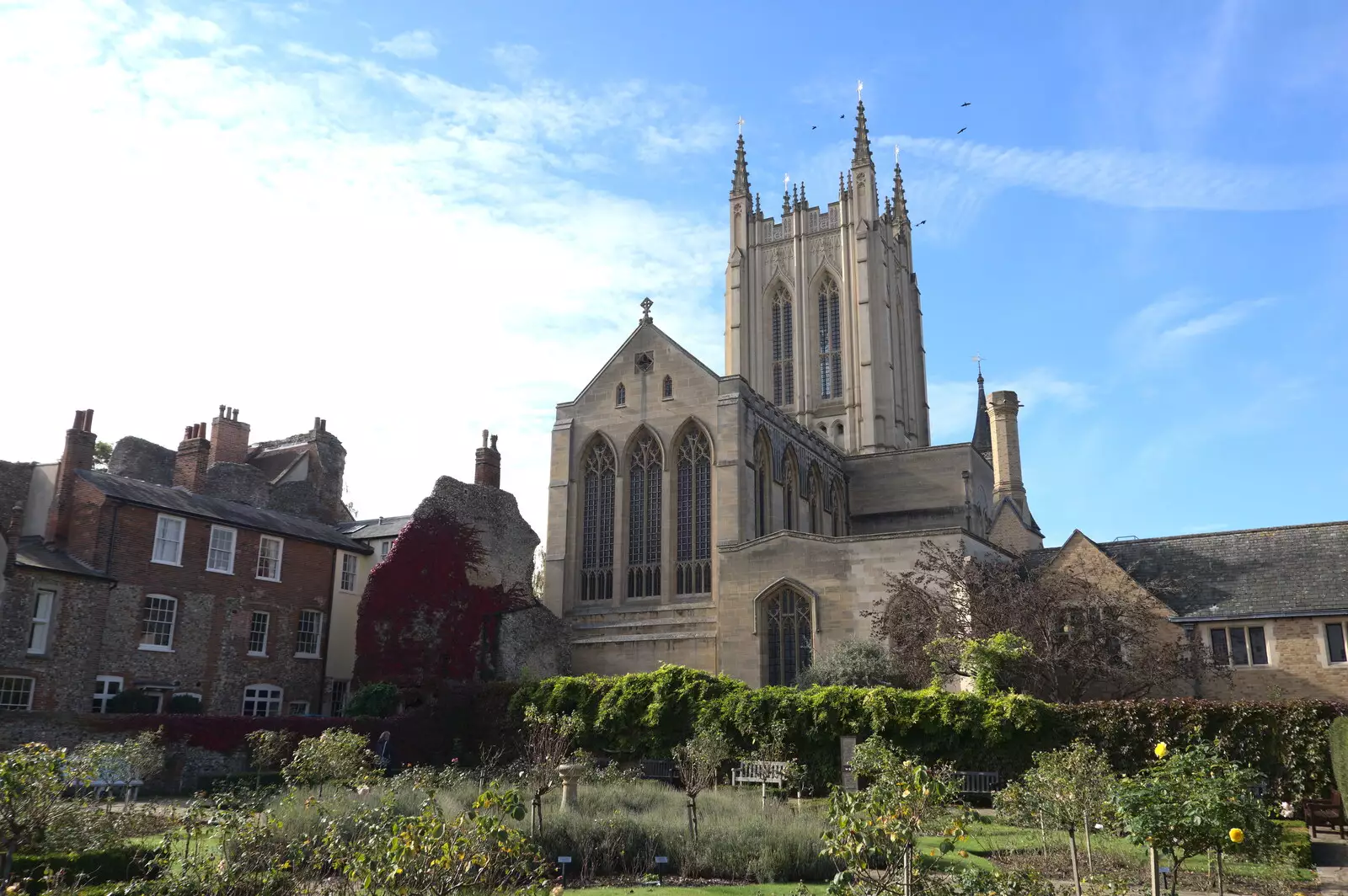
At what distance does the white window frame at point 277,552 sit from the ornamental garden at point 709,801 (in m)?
5.51

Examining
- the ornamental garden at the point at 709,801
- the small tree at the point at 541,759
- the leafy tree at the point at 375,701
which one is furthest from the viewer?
the leafy tree at the point at 375,701

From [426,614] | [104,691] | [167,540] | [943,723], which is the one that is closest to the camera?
[943,723]

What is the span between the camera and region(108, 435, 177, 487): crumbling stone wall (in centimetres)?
3881

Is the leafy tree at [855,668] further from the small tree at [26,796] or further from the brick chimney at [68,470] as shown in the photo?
the brick chimney at [68,470]

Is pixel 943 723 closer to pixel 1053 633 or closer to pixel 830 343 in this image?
pixel 1053 633

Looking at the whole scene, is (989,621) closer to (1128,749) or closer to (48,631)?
(1128,749)

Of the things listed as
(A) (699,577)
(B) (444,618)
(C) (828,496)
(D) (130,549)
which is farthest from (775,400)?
(D) (130,549)

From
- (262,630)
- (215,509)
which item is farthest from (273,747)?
(215,509)

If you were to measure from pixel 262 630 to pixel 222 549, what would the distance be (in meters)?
2.86

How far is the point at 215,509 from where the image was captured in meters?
31.6

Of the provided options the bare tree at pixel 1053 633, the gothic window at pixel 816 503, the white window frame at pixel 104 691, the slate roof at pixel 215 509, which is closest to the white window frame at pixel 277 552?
the slate roof at pixel 215 509

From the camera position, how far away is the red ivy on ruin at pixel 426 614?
3253 cm

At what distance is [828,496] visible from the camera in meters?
44.3

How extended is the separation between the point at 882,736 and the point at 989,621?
581 cm
